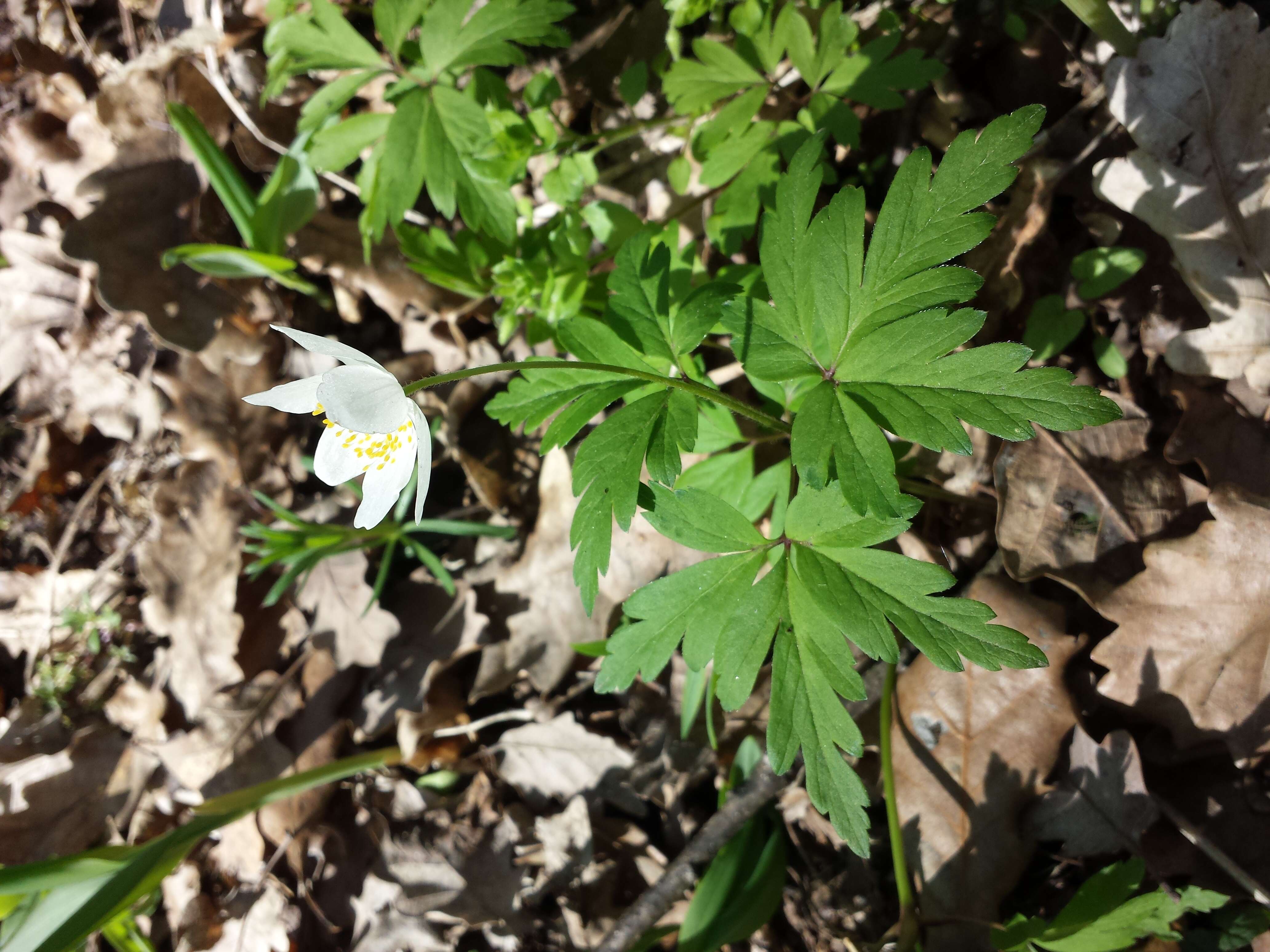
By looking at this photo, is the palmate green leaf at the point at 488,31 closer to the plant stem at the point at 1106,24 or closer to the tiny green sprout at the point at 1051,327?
the plant stem at the point at 1106,24

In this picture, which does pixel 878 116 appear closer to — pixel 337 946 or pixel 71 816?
pixel 337 946

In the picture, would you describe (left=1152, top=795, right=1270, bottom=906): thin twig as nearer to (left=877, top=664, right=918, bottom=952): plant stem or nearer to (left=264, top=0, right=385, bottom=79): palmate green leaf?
(left=877, top=664, right=918, bottom=952): plant stem

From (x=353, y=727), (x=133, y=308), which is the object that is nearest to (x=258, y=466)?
(x=133, y=308)

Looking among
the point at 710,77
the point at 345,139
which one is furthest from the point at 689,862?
the point at 345,139

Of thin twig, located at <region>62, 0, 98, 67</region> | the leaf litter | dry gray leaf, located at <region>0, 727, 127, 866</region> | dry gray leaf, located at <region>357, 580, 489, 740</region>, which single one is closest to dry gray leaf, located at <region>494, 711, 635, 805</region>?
the leaf litter

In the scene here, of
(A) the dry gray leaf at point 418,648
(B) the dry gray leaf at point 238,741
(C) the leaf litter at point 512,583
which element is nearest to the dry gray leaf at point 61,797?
(C) the leaf litter at point 512,583

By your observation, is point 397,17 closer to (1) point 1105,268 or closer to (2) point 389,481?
(2) point 389,481
